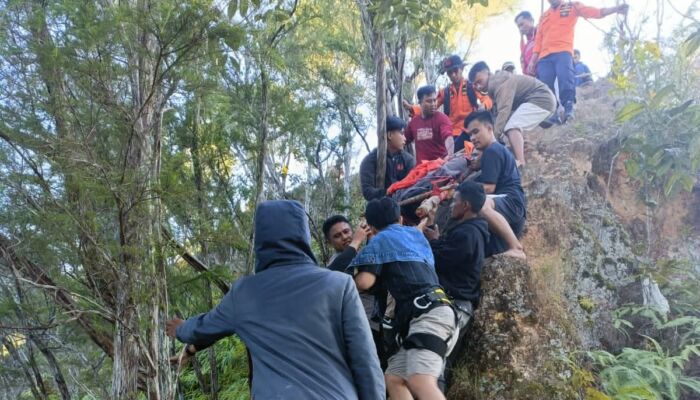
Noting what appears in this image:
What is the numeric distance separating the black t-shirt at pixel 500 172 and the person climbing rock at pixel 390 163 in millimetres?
1453

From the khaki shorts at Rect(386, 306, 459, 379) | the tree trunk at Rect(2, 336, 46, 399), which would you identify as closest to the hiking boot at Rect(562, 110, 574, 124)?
the khaki shorts at Rect(386, 306, 459, 379)

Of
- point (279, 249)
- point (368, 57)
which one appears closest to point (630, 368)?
point (279, 249)

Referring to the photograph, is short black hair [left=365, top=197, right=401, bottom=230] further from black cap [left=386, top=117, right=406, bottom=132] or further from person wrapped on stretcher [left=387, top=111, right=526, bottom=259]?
black cap [left=386, top=117, right=406, bottom=132]

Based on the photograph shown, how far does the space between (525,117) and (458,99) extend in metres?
1.13

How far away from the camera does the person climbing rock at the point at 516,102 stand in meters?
7.39

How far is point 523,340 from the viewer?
4.84 metres

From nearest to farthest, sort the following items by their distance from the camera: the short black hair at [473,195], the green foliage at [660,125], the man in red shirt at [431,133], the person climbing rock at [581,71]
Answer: the green foliage at [660,125]
the short black hair at [473,195]
the man in red shirt at [431,133]
the person climbing rock at [581,71]

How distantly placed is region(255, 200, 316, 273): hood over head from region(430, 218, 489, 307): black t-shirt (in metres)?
2.10

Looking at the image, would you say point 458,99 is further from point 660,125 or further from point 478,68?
point 660,125

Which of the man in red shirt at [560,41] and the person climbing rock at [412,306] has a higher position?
the man in red shirt at [560,41]

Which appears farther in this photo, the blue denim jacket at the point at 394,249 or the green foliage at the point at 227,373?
the green foliage at the point at 227,373

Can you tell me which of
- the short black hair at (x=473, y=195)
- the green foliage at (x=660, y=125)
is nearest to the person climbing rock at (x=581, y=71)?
the green foliage at (x=660, y=125)

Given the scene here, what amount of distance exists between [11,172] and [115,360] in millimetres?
1779

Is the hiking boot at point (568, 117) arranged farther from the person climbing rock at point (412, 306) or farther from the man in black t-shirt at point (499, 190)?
the person climbing rock at point (412, 306)
